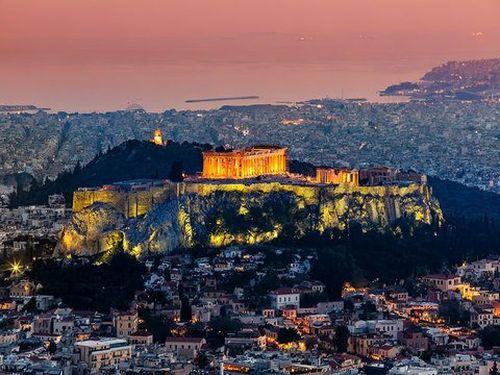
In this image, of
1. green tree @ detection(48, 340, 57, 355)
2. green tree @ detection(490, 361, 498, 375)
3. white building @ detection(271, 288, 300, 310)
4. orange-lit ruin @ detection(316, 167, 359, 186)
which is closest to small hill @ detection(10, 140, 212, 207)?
orange-lit ruin @ detection(316, 167, 359, 186)

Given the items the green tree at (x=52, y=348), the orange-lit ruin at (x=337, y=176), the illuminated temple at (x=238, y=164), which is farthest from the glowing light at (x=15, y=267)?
the green tree at (x=52, y=348)

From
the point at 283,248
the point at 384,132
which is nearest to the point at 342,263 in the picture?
the point at 283,248

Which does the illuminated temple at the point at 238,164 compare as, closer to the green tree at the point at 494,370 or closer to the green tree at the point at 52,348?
the green tree at the point at 52,348

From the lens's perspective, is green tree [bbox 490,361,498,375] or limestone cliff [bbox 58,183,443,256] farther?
limestone cliff [bbox 58,183,443,256]

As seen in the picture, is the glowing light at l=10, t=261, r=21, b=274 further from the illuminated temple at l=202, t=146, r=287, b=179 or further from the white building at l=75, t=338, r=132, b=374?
the white building at l=75, t=338, r=132, b=374

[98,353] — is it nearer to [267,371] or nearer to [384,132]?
[267,371]

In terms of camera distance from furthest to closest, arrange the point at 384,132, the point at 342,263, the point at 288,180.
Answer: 1. the point at 384,132
2. the point at 288,180
3. the point at 342,263
